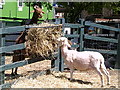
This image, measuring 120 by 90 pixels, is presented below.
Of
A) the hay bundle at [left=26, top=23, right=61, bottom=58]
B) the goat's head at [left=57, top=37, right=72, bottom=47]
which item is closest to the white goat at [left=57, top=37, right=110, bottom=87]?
the goat's head at [left=57, top=37, right=72, bottom=47]

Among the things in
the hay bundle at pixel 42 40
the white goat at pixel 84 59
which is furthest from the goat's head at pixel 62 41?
the hay bundle at pixel 42 40

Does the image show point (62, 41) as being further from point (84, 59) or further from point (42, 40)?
point (84, 59)

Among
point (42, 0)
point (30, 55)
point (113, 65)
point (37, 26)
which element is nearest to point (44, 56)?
point (30, 55)

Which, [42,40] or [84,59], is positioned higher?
[42,40]

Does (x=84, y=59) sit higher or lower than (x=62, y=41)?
lower

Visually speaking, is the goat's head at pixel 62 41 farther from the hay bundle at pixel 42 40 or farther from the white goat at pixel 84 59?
the hay bundle at pixel 42 40

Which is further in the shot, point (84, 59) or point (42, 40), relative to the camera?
point (42, 40)

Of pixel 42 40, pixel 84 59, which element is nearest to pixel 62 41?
pixel 42 40

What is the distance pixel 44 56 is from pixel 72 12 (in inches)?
500

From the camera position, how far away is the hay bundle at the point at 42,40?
5.86 meters

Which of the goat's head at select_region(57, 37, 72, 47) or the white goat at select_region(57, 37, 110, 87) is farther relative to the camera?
the goat's head at select_region(57, 37, 72, 47)

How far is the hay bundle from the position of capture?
19.2ft

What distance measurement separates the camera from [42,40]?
5957 millimetres

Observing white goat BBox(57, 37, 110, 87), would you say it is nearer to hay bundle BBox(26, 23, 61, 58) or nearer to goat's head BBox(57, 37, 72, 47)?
goat's head BBox(57, 37, 72, 47)
